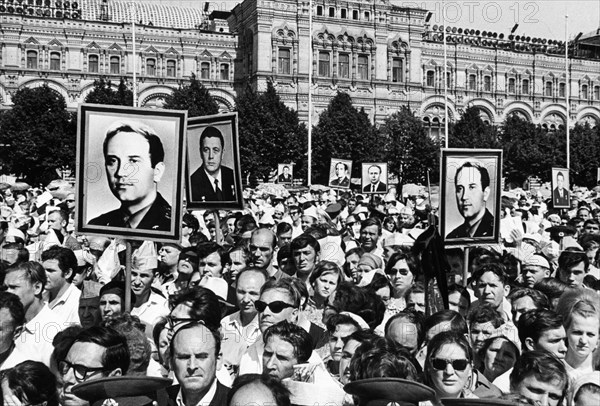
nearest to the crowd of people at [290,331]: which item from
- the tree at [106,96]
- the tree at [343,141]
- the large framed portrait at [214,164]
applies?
the large framed portrait at [214,164]

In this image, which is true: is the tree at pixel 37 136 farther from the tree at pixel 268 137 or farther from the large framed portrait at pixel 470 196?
the large framed portrait at pixel 470 196

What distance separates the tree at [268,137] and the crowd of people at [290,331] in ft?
111

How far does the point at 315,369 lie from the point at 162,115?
2423 mm

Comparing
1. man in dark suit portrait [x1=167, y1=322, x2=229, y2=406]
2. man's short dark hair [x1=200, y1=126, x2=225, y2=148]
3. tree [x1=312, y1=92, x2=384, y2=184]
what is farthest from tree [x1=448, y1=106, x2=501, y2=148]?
man in dark suit portrait [x1=167, y1=322, x2=229, y2=406]

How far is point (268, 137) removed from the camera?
41.8 m

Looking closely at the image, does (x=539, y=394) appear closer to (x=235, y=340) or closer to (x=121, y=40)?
(x=235, y=340)

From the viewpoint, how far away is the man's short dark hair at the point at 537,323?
14.6ft

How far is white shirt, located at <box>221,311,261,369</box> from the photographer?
4.84m

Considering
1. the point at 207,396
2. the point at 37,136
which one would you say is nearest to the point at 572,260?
the point at 207,396

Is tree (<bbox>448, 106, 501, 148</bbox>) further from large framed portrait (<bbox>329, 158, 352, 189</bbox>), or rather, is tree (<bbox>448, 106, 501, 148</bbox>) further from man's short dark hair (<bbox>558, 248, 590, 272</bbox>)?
man's short dark hair (<bbox>558, 248, 590, 272</bbox>)

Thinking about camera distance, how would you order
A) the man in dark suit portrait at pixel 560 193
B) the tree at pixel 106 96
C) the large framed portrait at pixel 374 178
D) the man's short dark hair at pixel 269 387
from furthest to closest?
1. the tree at pixel 106 96
2. the large framed portrait at pixel 374 178
3. the man in dark suit portrait at pixel 560 193
4. the man's short dark hair at pixel 269 387

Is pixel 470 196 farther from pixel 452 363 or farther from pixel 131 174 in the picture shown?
pixel 452 363

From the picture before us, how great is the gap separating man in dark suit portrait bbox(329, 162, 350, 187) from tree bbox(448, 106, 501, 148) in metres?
27.0

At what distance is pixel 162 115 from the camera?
5.49 meters
